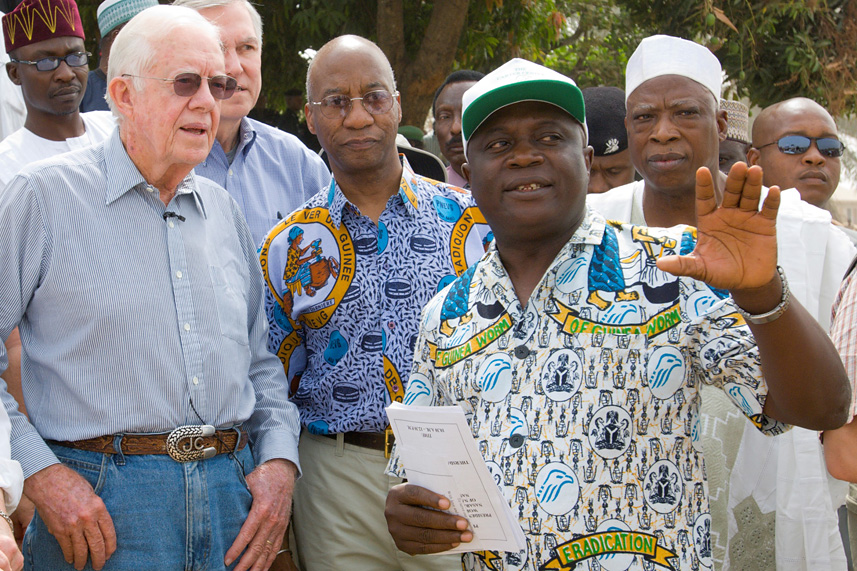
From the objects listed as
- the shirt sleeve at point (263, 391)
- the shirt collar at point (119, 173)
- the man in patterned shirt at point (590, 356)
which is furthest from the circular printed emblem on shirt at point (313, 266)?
the man in patterned shirt at point (590, 356)

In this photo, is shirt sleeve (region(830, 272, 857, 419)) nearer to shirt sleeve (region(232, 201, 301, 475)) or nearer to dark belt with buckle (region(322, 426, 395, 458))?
dark belt with buckle (region(322, 426, 395, 458))

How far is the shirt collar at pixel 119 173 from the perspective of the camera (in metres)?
2.82

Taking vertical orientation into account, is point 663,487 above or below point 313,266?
below

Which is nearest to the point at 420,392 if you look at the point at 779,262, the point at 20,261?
the point at 20,261

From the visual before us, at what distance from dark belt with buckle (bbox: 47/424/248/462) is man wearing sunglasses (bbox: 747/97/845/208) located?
351 cm

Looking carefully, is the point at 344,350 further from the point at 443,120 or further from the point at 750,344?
→ the point at 443,120

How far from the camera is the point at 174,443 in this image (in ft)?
8.91

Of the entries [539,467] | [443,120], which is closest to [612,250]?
[539,467]

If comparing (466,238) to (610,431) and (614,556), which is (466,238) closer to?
(610,431)

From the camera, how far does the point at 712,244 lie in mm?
1927

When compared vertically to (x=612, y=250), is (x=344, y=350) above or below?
below

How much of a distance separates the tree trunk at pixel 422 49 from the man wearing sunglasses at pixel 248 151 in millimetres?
4840

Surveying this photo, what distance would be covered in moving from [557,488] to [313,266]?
5.12 ft

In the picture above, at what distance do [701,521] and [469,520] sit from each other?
1.92 ft
